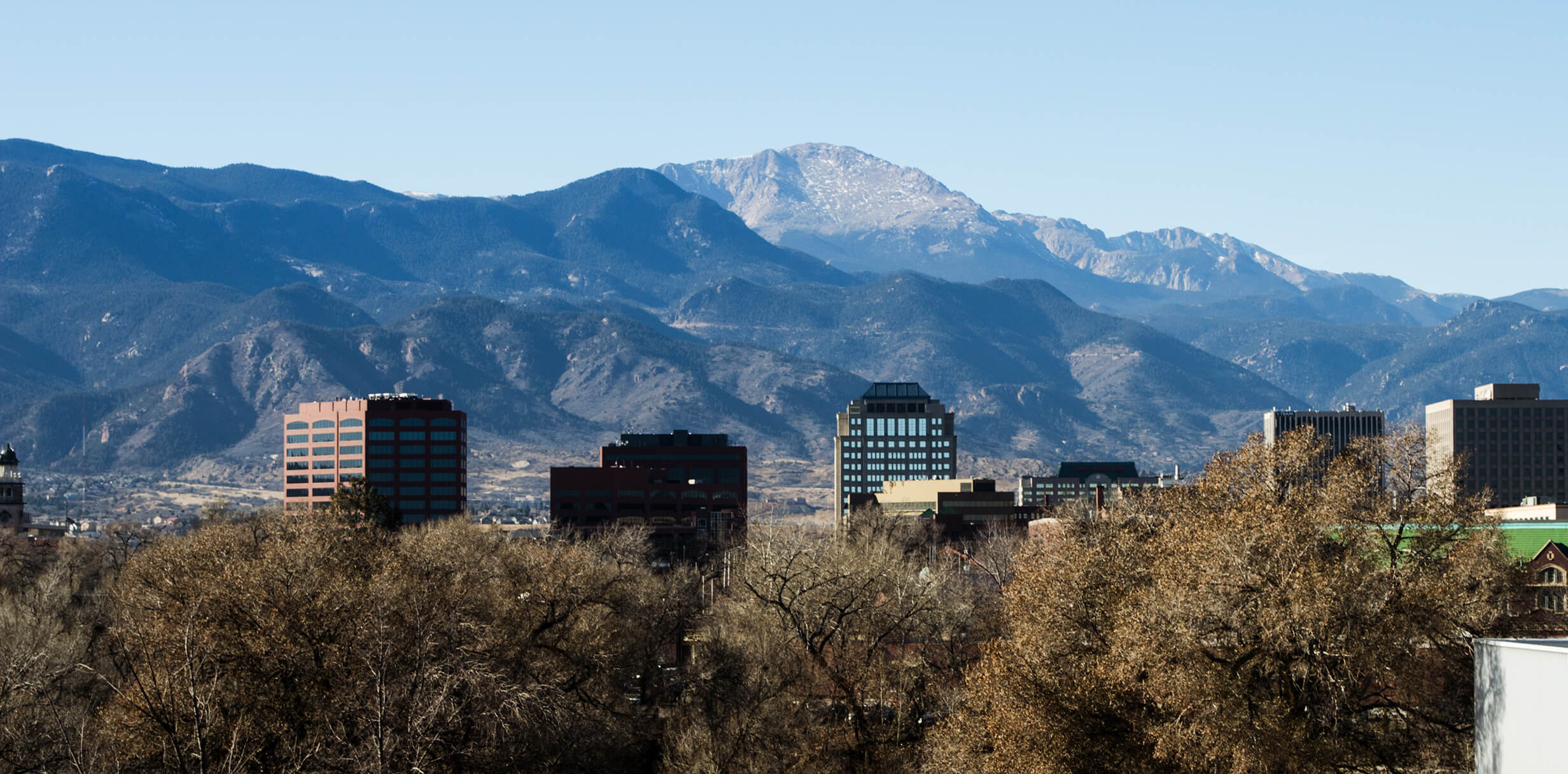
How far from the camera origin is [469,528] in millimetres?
164625

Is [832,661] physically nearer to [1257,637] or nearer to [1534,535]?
[1257,637]

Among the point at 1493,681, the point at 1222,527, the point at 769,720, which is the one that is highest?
the point at 1222,527

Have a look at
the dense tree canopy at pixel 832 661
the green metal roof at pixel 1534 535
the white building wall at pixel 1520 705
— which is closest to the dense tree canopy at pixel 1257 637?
the dense tree canopy at pixel 832 661

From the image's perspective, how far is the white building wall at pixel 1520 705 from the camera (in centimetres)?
7200

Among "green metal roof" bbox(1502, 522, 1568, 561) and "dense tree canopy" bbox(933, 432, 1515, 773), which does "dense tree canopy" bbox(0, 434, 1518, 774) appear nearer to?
"dense tree canopy" bbox(933, 432, 1515, 773)

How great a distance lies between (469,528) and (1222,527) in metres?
89.2

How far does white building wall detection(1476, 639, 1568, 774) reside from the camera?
236ft

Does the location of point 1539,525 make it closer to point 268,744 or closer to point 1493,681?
point 1493,681

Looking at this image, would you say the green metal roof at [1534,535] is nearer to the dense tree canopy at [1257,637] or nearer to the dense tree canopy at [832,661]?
the dense tree canopy at [832,661]

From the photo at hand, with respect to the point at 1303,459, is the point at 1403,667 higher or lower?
lower

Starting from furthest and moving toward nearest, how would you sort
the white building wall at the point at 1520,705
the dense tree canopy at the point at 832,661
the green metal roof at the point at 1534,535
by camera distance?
the green metal roof at the point at 1534,535 < the dense tree canopy at the point at 832,661 < the white building wall at the point at 1520,705

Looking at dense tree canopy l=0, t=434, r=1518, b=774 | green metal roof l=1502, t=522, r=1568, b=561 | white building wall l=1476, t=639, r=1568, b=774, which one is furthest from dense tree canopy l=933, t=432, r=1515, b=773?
green metal roof l=1502, t=522, r=1568, b=561

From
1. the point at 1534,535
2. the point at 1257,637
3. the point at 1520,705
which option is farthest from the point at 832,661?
the point at 1534,535

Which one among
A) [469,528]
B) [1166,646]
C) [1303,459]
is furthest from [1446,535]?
[469,528]
